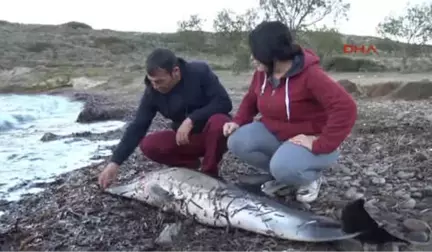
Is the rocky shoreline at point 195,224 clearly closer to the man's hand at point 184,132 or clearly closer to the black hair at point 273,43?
the man's hand at point 184,132

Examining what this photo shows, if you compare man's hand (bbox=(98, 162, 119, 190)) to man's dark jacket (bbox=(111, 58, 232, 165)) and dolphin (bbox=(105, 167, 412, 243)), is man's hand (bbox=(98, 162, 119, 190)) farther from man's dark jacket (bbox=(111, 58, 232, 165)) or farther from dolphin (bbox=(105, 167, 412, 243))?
dolphin (bbox=(105, 167, 412, 243))

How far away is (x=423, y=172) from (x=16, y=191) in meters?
4.75

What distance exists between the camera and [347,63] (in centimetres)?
2817

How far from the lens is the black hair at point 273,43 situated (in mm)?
4441

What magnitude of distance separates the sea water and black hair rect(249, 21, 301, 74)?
4056 mm

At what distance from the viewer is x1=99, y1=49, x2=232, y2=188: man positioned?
17.2ft

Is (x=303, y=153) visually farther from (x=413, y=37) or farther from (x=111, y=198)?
(x=413, y=37)

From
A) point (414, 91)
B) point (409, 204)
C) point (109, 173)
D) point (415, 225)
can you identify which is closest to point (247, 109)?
point (109, 173)

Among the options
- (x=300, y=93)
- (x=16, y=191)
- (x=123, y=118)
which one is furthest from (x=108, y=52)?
(x=300, y=93)

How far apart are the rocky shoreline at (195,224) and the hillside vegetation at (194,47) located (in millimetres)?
21766

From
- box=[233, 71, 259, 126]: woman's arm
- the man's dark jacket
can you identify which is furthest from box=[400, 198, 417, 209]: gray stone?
the man's dark jacket

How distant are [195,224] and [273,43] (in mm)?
1468

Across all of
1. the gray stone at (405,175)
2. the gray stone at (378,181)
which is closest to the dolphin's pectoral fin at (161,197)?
the gray stone at (378,181)

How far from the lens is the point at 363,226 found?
3.97 m
